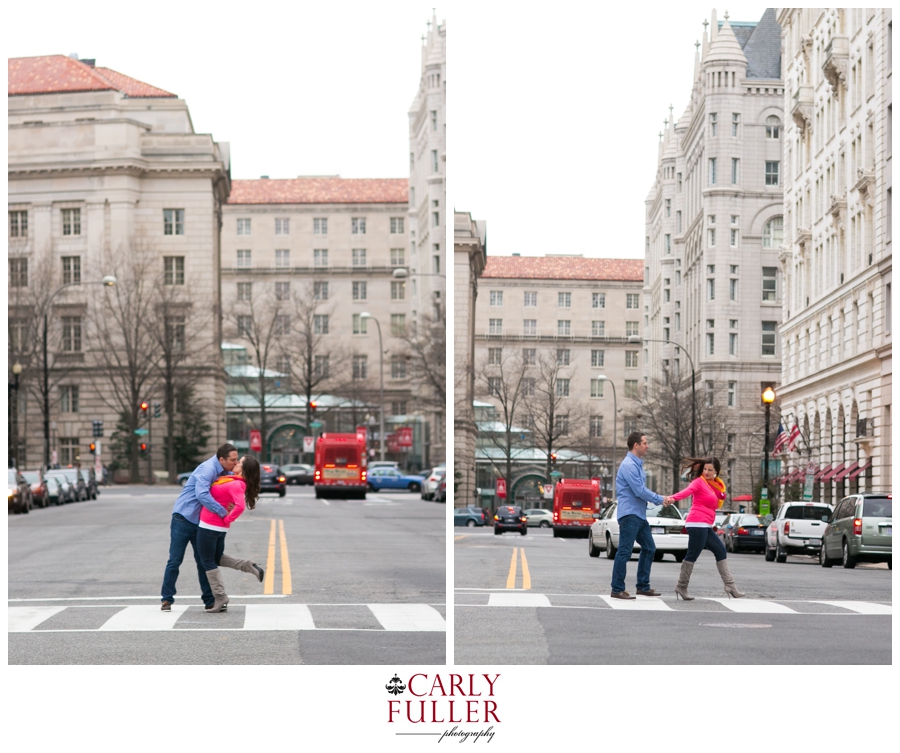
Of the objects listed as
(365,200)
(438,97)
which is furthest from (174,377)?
(365,200)

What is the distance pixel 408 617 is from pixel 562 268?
3.34 meters

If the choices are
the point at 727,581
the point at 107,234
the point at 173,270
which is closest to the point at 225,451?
the point at 727,581

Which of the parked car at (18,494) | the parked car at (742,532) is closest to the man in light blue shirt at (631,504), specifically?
the parked car at (742,532)

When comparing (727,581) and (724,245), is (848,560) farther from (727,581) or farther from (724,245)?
(724,245)

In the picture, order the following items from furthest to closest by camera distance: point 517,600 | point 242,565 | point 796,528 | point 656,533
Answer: point 796,528 → point 656,533 → point 242,565 → point 517,600

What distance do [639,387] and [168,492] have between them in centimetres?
4678

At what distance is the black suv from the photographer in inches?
456

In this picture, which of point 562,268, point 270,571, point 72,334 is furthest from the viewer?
point 72,334

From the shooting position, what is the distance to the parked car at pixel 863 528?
12648 millimetres

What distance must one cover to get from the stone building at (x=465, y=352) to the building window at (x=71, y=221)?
70076 millimetres

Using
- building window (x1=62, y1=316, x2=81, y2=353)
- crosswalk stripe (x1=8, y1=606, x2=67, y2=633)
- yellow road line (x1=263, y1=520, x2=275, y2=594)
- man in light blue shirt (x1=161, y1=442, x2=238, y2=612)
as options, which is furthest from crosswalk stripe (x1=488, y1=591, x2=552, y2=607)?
building window (x1=62, y1=316, x2=81, y2=353)

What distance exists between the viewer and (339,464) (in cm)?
5838

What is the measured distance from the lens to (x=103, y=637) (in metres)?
11.1

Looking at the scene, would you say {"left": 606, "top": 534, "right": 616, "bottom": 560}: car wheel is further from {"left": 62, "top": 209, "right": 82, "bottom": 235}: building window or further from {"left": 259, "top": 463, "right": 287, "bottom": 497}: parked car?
{"left": 62, "top": 209, "right": 82, "bottom": 235}: building window
